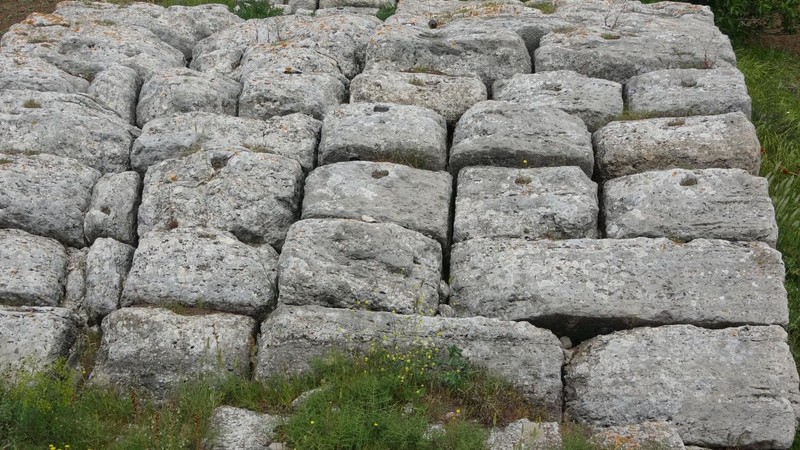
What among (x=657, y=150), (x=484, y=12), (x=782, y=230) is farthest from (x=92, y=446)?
(x=484, y=12)

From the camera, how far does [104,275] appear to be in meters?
5.67

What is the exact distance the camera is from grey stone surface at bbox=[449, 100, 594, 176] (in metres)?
6.31

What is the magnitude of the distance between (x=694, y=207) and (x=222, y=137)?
3083mm

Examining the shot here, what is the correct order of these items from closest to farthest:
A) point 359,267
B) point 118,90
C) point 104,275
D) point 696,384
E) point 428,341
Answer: point 696,384
point 428,341
point 359,267
point 104,275
point 118,90

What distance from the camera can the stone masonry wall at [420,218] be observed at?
16.7 ft

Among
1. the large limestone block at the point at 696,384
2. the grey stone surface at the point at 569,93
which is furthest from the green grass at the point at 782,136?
the grey stone surface at the point at 569,93

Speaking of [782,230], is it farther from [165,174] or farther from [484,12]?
[165,174]


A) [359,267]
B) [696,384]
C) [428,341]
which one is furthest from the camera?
[359,267]

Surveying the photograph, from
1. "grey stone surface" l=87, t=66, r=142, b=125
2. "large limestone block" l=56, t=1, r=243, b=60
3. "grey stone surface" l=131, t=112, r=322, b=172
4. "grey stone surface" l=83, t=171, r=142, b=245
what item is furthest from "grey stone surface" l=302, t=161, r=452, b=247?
"large limestone block" l=56, t=1, r=243, b=60

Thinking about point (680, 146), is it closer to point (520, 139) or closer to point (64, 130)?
point (520, 139)

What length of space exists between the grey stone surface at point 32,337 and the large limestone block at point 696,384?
2.71 metres

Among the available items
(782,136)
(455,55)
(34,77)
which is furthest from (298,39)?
(782,136)

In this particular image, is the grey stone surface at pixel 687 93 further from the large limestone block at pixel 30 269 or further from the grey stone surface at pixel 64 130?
the large limestone block at pixel 30 269

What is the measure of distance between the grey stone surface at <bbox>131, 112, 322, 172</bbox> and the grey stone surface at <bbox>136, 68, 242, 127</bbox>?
27 cm
